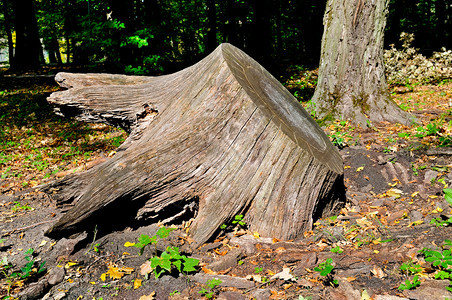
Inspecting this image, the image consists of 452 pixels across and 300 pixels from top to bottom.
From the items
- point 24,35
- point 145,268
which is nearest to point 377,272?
point 145,268

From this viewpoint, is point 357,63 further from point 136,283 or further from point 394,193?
point 136,283

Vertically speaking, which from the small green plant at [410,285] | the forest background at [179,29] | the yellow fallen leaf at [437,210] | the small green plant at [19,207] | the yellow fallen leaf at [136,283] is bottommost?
the yellow fallen leaf at [136,283]

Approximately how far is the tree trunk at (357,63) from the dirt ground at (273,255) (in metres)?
1.56

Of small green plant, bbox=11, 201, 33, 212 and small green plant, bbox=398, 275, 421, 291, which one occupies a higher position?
small green plant, bbox=398, 275, 421, 291

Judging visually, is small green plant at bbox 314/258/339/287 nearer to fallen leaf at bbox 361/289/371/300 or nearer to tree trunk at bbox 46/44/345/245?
fallen leaf at bbox 361/289/371/300

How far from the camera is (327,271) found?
2.22 metres

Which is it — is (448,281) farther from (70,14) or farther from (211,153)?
(70,14)

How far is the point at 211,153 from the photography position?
2.98 metres

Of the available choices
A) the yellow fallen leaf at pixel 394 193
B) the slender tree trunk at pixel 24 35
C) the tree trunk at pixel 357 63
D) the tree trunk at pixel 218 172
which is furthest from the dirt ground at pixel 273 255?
the slender tree trunk at pixel 24 35

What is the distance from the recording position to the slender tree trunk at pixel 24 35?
13477 mm

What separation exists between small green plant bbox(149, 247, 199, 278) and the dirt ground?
63 mm

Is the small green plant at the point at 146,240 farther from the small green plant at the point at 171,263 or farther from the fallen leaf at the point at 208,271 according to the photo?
the fallen leaf at the point at 208,271

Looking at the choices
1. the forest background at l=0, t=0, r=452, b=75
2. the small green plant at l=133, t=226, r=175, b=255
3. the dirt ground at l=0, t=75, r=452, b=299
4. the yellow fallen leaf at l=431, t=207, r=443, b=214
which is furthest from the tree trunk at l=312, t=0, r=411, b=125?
the forest background at l=0, t=0, r=452, b=75

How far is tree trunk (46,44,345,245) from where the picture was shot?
2877 millimetres
